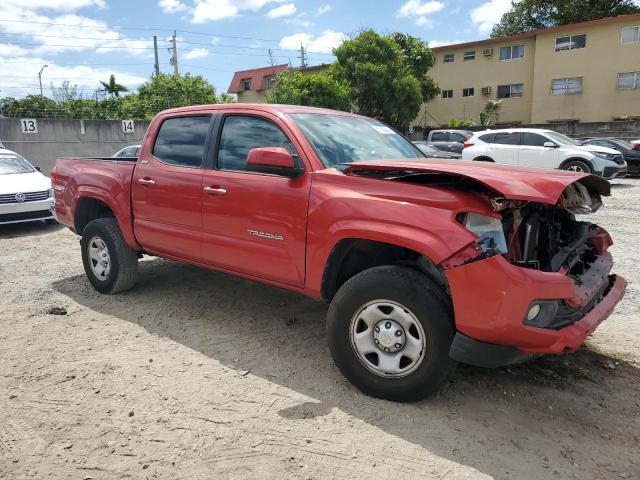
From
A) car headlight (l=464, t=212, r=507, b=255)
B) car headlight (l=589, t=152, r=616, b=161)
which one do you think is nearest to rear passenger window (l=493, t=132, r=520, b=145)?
car headlight (l=589, t=152, r=616, b=161)

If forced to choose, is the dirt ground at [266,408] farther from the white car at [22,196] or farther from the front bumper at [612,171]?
the front bumper at [612,171]

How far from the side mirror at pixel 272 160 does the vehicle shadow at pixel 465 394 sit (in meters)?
1.41

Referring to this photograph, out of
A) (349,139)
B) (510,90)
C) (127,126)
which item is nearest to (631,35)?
(510,90)

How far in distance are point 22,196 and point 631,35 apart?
32.1m

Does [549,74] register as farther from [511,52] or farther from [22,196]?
[22,196]

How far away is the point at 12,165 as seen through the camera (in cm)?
1015

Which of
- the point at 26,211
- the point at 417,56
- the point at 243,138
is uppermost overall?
the point at 417,56

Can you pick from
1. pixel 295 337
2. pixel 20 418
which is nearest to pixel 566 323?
pixel 295 337

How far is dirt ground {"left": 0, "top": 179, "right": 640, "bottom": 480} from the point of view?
2.65m

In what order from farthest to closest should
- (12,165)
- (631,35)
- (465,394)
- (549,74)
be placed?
(549,74) < (631,35) < (12,165) < (465,394)

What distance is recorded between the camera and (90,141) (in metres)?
21.5

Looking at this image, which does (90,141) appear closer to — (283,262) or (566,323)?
(283,262)

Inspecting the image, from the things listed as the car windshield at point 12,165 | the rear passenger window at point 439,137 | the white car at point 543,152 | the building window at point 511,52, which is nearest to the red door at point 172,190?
the car windshield at point 12,165

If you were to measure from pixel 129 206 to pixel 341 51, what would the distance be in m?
25.8
